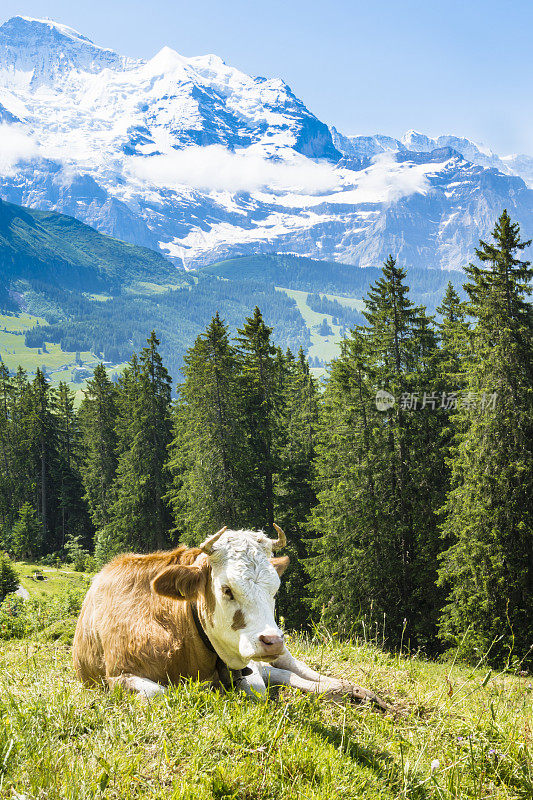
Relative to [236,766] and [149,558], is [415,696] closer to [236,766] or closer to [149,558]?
[236,766]

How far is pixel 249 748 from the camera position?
10.9 ft

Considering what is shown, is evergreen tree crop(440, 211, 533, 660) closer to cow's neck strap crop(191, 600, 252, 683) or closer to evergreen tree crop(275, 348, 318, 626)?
evergreen tree crop(275, 348, 318, 626)

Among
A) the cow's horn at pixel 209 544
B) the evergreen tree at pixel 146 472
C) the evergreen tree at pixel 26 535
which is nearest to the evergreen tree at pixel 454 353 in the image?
the evergreen tree at pixel 146 472

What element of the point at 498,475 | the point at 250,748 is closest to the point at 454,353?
the point at 498,475

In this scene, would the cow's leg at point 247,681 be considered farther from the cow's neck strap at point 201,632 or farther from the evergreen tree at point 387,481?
the evergreen tree at point 387,481

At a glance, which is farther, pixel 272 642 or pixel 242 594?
pixel 242 594

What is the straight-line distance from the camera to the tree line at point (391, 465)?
66.0 feet

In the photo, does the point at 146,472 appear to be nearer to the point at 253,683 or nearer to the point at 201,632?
the point at 201,632

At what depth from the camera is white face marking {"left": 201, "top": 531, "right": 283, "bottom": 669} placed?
13.0 ft

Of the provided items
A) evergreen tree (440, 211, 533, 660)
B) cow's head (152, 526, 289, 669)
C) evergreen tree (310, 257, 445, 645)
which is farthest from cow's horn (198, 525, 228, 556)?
evergreen tree (310, 257, 445, 645)

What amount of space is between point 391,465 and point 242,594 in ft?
70.9

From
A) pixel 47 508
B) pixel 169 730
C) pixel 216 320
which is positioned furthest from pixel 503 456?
pixel 47 508

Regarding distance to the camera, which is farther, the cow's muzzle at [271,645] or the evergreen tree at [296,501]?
the evergreen tree at [296,501]

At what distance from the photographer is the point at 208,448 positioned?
1088 inches
